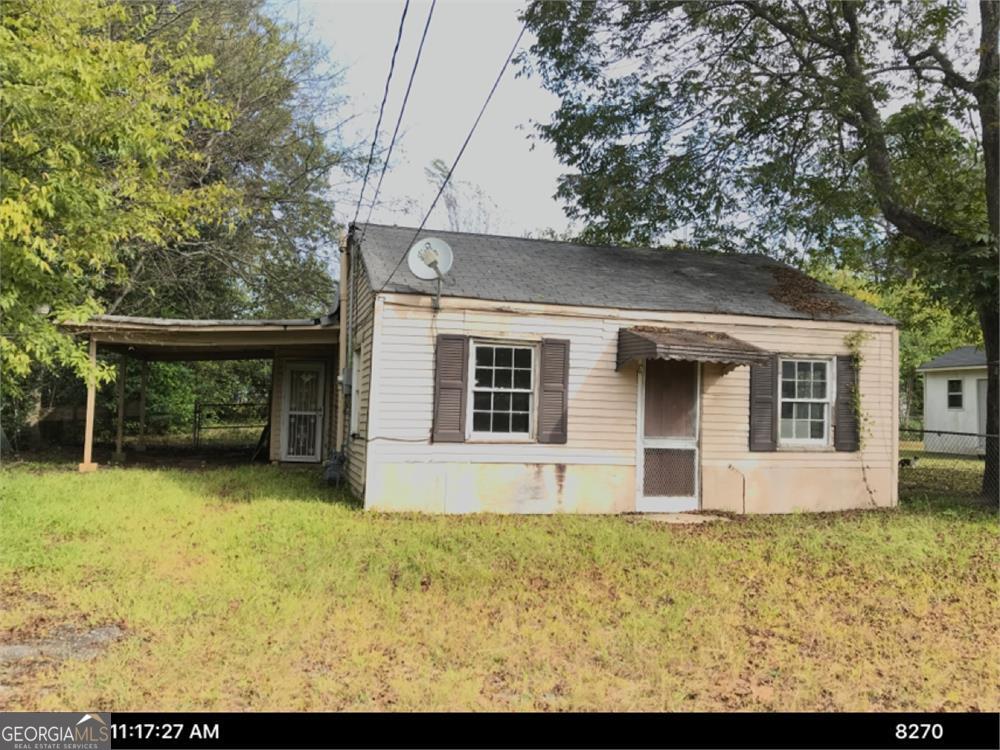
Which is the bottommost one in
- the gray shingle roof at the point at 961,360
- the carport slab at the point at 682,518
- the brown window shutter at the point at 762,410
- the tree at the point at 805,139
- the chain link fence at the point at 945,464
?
the carport slab at the point at 682,518

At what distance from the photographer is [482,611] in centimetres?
500

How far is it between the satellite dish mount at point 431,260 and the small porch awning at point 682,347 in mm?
2503

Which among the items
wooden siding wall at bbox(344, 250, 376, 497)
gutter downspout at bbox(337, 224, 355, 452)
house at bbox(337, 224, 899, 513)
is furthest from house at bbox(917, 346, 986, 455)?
wooden siding wall at bbox(344, 250, 376, 497)

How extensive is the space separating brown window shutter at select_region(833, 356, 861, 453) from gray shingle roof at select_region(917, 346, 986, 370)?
1203cm

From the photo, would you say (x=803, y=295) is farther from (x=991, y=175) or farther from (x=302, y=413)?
(x=302, y=413)

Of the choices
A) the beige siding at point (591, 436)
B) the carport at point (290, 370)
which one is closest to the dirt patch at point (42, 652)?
the beige siding at point (591, 436)

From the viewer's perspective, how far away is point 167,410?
751 inches

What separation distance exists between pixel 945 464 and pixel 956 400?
576 cm

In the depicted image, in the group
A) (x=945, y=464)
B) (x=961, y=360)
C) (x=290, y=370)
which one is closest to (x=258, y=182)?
(x=290, y=370)

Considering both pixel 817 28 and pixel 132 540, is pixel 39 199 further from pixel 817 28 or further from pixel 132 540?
pixel 817 28

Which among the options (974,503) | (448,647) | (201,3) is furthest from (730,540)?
(201,3)

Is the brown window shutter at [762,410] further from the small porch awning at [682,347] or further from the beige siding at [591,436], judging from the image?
the small porch awning at [682,347]

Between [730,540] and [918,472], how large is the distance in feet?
30.1

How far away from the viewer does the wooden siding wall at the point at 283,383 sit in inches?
523
